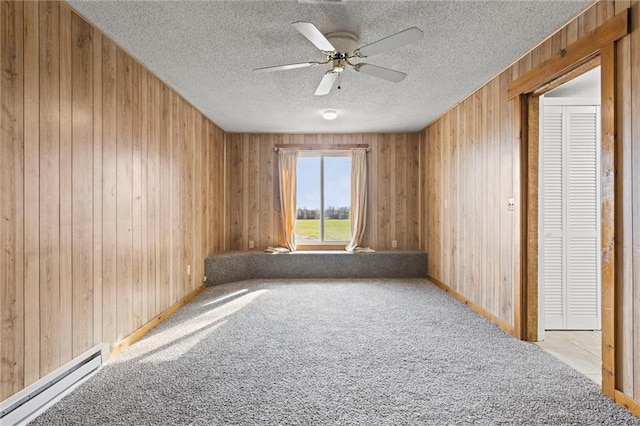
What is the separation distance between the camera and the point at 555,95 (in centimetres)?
339

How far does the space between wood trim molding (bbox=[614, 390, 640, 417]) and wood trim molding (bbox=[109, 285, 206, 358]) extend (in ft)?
11.2

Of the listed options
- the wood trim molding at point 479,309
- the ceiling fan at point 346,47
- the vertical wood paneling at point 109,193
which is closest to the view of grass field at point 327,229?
the wood trim molding at point 479,309

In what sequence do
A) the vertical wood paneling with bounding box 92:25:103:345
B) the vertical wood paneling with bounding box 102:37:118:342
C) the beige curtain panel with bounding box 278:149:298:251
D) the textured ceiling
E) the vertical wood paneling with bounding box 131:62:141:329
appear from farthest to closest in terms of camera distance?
the beige curtain panel with bounding box 278:149:298:251 → the vertical wood paneling with bounding box 131:62:141:329 → the vertical wood paneling with bounding box 102:37:118:342 → the vertical wood paneling with bounding box 92:25:103:345 → the textured ceiling

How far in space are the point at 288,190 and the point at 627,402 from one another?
183 inches

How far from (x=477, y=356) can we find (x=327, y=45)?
8.35 feet

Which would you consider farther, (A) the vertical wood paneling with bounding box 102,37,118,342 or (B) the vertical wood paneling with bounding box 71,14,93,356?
(A) the vertical wood paneling with bounding box 102,37,118,342

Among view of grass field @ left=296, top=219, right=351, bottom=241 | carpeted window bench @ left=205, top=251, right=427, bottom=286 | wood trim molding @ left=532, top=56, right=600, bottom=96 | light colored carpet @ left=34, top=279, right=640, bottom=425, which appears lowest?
light colored carpet @ left=34, top=279, right=640, bottom=425

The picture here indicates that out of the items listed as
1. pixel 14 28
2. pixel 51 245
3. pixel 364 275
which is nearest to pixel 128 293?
pixel 51 245

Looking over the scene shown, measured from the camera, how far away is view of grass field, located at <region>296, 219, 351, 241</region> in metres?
5.78

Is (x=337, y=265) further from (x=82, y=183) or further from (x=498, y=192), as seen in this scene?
(x=82, y=183)

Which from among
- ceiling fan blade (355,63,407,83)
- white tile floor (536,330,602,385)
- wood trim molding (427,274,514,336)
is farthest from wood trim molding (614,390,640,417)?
ceiling fan blade (355,63,407,83)

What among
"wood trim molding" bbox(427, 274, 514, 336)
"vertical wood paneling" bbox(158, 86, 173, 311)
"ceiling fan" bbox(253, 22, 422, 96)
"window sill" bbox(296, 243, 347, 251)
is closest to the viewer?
"ceiling fan" bbox(253, 22, 422, 96)

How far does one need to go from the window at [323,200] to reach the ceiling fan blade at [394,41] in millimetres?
3481

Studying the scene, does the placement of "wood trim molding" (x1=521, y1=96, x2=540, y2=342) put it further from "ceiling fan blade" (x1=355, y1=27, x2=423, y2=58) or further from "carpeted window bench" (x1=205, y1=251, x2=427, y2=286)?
"carpeted window bench" (x1=205, y1=251, x2=427, y2=286)
